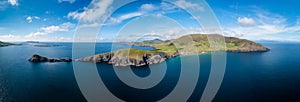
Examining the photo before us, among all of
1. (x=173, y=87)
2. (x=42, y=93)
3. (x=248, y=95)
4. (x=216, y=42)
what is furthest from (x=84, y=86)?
(x=216, y=42)

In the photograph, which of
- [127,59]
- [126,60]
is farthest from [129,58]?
[126,60]

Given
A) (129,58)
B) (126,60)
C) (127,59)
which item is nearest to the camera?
(126,60)

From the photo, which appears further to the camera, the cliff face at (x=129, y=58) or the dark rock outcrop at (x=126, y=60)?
the cliff face at (x=129, y=58)

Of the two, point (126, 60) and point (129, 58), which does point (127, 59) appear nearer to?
point (126, 60)

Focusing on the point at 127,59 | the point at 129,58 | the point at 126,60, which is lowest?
the point at 126,60

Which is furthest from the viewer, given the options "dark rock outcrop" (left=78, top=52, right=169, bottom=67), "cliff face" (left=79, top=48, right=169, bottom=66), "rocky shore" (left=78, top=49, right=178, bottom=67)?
"cliff face" (left=79, top=48, right=169, bottom=66)

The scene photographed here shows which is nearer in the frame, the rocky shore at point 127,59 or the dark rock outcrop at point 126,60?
the dark rock outcrop at point 126,60

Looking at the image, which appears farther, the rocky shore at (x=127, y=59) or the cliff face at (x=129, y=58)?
the cliff face at (x=129, y=58)

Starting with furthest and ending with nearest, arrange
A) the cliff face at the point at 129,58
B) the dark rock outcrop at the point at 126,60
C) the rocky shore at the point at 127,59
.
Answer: the cliff face at the point at 129,58 → the rocky shore at the point at 127,59 → the dark rock outcrop at the point at 126,60

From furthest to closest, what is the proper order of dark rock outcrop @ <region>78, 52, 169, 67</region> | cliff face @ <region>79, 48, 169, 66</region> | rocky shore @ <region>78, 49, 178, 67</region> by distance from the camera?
cliff face @ <region>79, 48, 169, 66</region>
rocky shore @ <region>78, 49, 178, 67</region>
dark rock outcrop @ <region>78, 52, 169, 67</region>

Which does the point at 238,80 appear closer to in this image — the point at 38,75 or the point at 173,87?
the point at 173,87

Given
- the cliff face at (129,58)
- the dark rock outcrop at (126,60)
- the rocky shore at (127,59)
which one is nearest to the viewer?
the dark rock outcrop at (126,60)
